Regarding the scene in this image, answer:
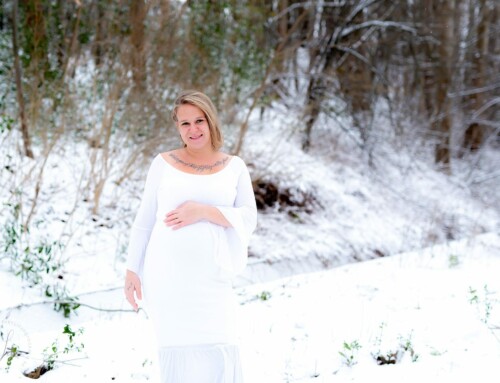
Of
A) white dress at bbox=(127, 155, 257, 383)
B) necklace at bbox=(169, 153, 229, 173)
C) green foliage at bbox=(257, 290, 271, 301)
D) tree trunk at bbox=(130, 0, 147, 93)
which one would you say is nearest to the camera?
white dress at bbox=(127, 155, 257, 383)

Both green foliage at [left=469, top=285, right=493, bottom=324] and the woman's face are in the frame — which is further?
green foliage at [left=469, top=285, right=493, bottom=324]

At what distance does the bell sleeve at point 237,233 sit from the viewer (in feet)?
7.95

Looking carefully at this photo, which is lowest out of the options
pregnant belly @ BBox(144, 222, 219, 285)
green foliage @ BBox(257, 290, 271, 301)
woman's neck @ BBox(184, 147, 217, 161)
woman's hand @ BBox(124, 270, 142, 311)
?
green foliage @ BBox(257, 290, 271, 301)

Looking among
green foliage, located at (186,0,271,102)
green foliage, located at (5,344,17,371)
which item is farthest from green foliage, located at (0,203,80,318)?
green foliage, located at (186,0,271,102)

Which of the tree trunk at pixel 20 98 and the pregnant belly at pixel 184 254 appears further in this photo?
the tree trunk at pixel 20 98

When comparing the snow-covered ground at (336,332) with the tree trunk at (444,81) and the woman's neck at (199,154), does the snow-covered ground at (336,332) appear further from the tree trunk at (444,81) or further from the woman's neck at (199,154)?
the tree trunk at (444,81)

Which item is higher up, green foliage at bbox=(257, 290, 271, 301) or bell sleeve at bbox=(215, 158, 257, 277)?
bell sleeve at bbox=(215, 158, 257, 277)

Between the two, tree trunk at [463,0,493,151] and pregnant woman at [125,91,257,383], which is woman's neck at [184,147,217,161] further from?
tree trunk at [463,0,493,151]

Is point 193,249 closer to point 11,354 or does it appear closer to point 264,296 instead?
point 11,354

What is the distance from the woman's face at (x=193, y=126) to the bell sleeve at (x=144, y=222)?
19cm

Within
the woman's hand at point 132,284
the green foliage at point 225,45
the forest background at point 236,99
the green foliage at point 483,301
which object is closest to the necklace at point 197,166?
the woman's hand at point 132,284

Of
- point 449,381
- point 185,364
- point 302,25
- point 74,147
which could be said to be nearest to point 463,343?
point 449,381

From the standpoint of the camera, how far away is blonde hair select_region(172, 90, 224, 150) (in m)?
2.41

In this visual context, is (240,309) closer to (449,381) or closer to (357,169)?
(449,381)
